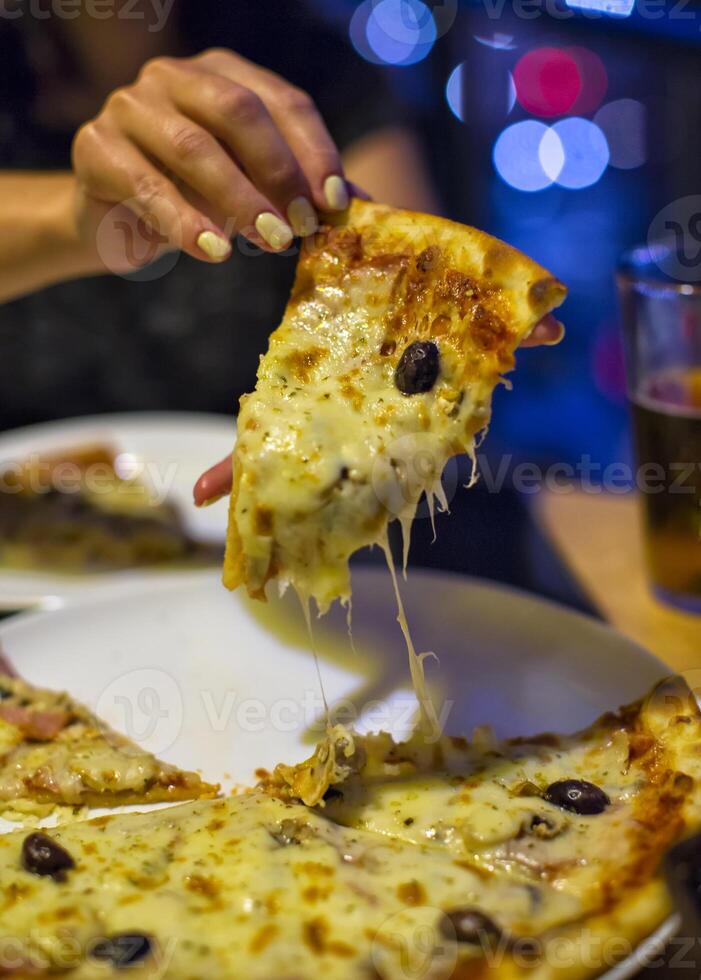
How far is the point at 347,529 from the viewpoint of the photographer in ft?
5.61

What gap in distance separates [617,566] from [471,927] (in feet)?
5.22

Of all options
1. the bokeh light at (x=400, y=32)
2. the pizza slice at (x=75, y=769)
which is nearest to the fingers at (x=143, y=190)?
the pizza slice at (x=75, y=769)

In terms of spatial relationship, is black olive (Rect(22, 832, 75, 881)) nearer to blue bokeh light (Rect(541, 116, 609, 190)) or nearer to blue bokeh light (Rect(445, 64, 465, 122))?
blue bokeh light (Rect(445, 64, 465, 122))

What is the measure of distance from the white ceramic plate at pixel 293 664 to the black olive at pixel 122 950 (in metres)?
0.57

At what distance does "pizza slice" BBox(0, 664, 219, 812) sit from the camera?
75.2 inches

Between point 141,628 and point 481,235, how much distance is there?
1.28 metres

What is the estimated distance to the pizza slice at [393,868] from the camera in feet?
4.66

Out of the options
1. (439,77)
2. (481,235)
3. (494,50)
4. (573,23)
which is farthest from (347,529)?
(494,50)

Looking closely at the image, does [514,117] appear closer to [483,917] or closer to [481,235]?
[481,235]

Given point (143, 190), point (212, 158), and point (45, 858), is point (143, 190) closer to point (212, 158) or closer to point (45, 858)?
point (212, 158)

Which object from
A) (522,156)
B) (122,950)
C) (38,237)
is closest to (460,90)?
(522,156)

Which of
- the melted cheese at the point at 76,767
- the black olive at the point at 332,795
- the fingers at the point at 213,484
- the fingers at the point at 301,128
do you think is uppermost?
the fingers at the point at 301,128

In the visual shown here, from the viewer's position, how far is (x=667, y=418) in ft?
8.21

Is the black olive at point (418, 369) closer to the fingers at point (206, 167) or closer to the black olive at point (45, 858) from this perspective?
the fingers at point (206, 167)
